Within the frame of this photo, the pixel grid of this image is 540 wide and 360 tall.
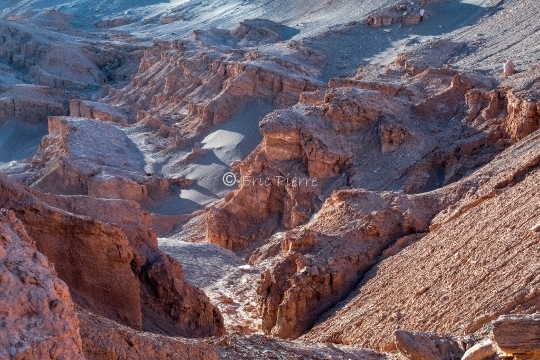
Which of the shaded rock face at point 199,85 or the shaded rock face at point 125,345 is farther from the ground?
the shaded rock face at point 125,345

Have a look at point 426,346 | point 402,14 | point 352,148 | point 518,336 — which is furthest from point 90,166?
point 518,336

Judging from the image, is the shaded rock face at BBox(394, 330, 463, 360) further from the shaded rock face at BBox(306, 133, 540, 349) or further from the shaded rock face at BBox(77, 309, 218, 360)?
the shaded rock face at BBox(77, 309, 218, 360)

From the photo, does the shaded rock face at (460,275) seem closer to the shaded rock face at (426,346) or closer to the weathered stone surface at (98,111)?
the shaded rock face at (426,346)

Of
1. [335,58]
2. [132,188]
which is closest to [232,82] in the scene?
[335,58]

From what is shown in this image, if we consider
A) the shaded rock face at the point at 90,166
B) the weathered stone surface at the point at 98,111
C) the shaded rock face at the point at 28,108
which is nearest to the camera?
the shaded rock face at the point at 90,166

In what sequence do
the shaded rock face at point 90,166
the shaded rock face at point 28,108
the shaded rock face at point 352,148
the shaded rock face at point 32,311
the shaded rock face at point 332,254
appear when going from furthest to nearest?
the shaded rock face at point 28,108 < the shaded rock face at point 90,166 < the shaded rock face at point 352,148 < the shaded rock face at point 332,254 < the shaded rock face at point 32,311

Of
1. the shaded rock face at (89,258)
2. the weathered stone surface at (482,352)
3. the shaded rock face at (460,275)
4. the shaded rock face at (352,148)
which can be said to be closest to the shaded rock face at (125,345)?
the weathered stone surface at (482,352)

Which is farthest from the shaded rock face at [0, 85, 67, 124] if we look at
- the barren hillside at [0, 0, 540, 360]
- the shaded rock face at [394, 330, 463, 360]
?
the shaded rock face at [394, 330, 463, 360]
